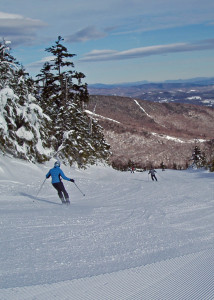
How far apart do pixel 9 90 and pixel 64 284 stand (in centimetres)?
1538

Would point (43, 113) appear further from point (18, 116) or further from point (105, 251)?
point (105, 251)

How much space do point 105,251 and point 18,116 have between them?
48.2ft

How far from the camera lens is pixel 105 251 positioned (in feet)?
18.9

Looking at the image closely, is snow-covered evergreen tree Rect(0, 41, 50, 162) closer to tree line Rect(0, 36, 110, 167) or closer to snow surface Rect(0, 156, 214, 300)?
tree line Rect(0, 36, 110, 167)

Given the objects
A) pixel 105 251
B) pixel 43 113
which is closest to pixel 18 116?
pixel 43 113

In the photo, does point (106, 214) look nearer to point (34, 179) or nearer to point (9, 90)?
point (34, 179)

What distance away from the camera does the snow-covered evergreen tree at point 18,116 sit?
18.2 m

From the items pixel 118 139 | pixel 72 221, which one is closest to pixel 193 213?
pixel 72 221

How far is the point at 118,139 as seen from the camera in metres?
187

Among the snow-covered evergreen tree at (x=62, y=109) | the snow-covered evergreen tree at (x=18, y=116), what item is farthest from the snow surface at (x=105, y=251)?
the snow-covered evergreen tree at (x=62, y=109)

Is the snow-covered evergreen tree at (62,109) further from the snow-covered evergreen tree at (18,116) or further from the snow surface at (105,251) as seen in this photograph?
the snow surface at (105,251)

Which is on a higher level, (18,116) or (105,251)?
(18,116)

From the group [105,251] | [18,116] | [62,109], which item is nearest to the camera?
[105,251]

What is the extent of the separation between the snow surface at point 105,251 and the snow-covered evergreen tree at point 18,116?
7.54m
